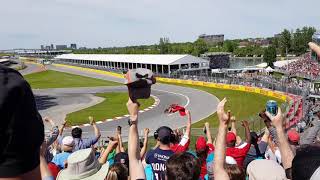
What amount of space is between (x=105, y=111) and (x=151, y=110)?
4226 millimetres

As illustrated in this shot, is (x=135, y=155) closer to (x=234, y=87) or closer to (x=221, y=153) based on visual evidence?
(x=221, y=153)

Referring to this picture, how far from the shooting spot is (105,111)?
123ft

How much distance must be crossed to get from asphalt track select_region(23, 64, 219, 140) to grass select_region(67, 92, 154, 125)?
1130 millimetres

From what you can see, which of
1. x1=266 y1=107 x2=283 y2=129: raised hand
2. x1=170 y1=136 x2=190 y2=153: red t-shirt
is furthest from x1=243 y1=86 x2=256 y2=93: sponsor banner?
→ x1=266 y1=107 x2=283 y2=129: raised hand

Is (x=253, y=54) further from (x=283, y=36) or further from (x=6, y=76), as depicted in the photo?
(x=6, y=76)

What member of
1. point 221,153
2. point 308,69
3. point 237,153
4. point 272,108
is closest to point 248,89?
point 308,69

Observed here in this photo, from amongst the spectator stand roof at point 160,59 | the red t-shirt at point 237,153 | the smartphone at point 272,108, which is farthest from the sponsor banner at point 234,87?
the smartphone at point 272,108

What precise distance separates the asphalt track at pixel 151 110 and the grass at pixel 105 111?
1130mm

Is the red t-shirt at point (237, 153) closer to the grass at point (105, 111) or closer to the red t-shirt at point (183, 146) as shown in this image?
the red t-shirt at point (183, 146)

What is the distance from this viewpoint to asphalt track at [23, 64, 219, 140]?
31.0 metres

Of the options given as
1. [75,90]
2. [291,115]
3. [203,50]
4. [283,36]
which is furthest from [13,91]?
[203,50]

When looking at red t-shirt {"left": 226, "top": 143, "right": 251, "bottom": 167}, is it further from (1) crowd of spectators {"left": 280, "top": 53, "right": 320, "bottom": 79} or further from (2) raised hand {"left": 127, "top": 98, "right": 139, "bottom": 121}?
(1) crowd of spectators {"left": 280, "top": 53, "right": 320, "bottom": 79}

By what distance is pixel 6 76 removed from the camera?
145cm

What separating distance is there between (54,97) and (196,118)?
2291cm
